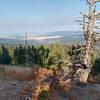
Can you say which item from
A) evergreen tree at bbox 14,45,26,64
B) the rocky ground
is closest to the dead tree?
the rocky ground

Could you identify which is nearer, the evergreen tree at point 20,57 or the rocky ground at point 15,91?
the rocky ground at point 15,91

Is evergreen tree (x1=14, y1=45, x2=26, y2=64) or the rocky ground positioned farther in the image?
evergreen tree (x1=14, y1=45, x2=26, y2=64)

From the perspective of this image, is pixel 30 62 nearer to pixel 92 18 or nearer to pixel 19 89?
pixel 92 18

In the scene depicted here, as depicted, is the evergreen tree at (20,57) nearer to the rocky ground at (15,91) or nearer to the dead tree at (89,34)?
the dead tree at (89,34)

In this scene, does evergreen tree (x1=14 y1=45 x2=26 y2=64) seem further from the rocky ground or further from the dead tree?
the rocky ground

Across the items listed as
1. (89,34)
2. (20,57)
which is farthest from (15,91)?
(20,57)

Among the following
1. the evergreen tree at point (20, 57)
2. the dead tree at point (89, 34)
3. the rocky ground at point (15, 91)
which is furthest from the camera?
the evergreen tree at point (20, 57)

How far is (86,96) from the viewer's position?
22062 mm

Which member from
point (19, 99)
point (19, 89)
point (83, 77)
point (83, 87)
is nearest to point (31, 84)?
point (19, 89)

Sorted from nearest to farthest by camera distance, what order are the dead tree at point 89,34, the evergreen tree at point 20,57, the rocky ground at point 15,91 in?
the rocky ground at point 15,91 < the dead tree at point 89,34 < the evergreen tree at point 20,57

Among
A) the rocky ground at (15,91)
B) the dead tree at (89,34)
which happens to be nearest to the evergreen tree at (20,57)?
the dead tree at (89,34)

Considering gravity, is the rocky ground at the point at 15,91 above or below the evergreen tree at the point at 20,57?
above

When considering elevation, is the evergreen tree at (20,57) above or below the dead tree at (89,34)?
below

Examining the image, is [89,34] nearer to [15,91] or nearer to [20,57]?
[15,91]
